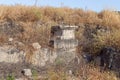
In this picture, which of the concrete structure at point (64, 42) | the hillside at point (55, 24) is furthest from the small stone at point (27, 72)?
the concrete structure at point (64, 42)

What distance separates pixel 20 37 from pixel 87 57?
196cm

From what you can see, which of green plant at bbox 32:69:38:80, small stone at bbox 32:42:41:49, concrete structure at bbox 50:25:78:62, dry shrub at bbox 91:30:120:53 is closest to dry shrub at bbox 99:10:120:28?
dry shrub at bbox 91:30:120:53

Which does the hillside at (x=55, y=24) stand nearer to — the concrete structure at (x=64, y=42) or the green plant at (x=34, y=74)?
the concrete structure at (x=64, y=42)

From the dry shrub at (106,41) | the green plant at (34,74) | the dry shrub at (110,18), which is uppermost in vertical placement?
the dry shrub at (110,18)

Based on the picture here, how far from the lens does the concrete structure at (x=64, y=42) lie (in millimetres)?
9859

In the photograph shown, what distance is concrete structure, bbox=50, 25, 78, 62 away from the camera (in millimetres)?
9859

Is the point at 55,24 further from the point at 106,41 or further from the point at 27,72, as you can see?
the point at 27,72

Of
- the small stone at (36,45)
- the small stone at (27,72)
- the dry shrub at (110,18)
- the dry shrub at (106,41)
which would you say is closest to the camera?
the small stone at (27,72)

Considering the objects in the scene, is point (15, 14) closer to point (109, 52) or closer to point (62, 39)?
point (62, 39)

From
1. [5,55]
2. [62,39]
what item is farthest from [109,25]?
[5,55]

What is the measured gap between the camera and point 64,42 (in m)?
10.0

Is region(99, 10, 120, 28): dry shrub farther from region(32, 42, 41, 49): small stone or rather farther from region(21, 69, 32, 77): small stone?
region(21, 69, 32, 77): small stone

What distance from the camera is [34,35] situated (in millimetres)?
10039

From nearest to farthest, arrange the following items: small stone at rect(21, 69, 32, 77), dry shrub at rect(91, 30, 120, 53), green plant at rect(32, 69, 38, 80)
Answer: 1. green plant at rect(32, 69, 38, 80)
2. small stone at rect(21, 69, 32, 77)
3. dry shrub at rect(91, 30, 120, 53)
